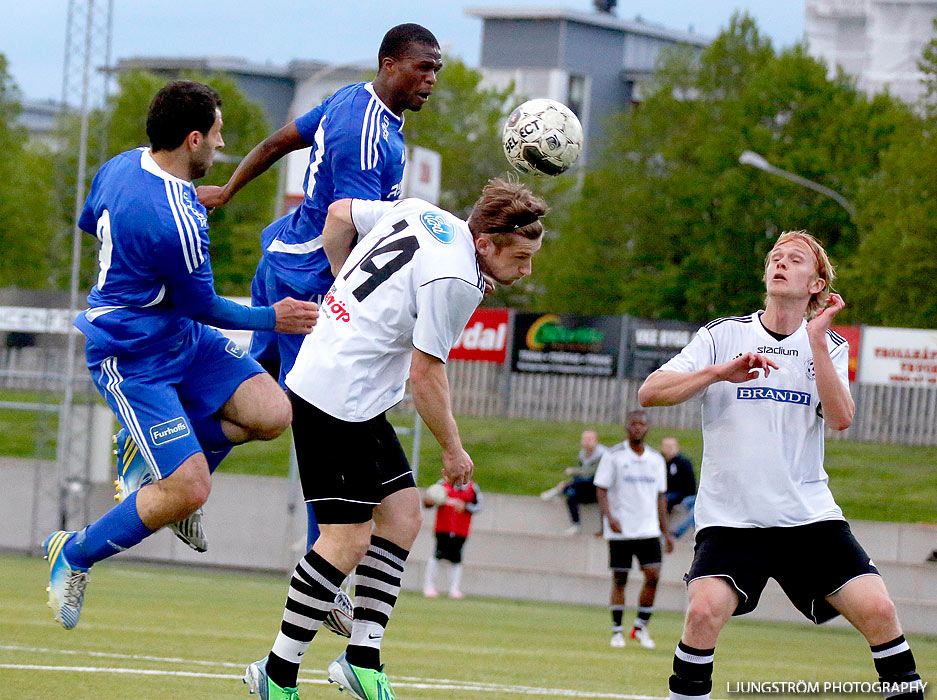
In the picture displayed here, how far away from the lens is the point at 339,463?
5.58m

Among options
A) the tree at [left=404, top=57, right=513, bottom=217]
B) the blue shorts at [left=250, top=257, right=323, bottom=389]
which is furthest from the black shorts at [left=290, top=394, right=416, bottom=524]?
the tree at [left=404, top=57, right=513, bottom=217]

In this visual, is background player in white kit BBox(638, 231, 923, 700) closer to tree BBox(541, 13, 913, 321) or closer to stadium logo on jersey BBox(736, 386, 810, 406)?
stadium logo on jersey BBox(736, 386, 810, 406)

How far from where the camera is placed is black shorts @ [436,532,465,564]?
1800cm

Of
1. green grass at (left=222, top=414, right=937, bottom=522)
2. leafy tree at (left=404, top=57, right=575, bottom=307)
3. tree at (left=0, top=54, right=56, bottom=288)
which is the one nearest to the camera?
green grass at (left=222, top=414, right=937, bottom=522)

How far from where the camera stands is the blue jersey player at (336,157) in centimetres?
626

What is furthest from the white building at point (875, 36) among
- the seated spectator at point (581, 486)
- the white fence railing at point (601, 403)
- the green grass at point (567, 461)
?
the seated spectator at point (581, 486)

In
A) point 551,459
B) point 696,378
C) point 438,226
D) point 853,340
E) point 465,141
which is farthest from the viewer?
point 465,141

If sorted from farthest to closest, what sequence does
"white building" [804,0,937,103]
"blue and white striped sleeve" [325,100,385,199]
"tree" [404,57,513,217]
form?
"white building" [804,0,937,103]
"tree" [404,57,513,217]
"blue and white striped sleeve" [325,100,385,199]

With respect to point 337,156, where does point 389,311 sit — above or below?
below

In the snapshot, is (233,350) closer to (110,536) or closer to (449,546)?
(110,536)

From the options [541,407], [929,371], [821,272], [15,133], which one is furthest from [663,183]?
[821,272]

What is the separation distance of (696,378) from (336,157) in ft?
6.66


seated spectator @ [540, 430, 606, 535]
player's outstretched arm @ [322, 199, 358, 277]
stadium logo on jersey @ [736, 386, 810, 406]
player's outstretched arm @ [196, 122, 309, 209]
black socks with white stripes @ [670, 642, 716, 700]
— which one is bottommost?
seated spectator @ [540, 430, 606, 535]

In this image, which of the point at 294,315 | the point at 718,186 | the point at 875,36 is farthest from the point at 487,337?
the point at 875,36
